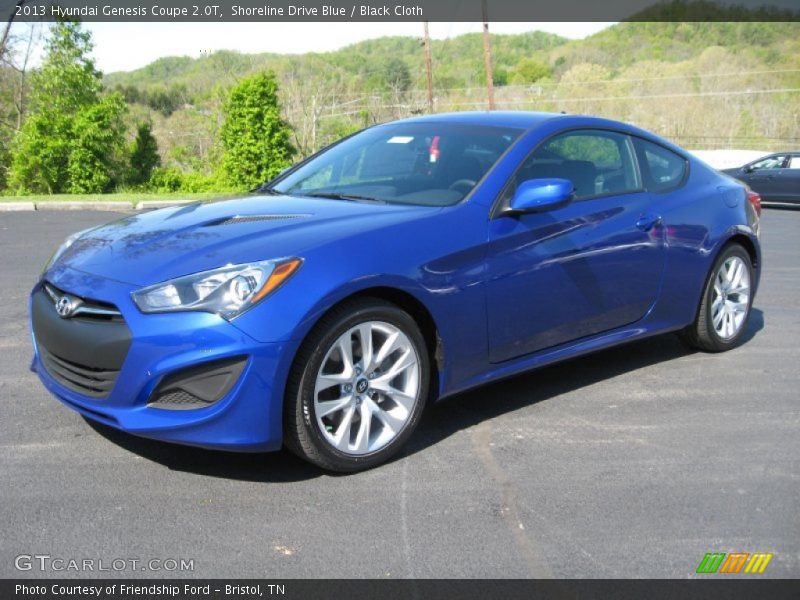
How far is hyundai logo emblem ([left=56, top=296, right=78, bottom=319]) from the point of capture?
3.81m

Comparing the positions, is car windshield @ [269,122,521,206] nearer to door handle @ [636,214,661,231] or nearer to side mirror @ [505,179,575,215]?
side mirror @ [505,179,575,215]

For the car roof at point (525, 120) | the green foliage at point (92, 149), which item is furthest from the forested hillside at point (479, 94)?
the car roof at point (525, 120)

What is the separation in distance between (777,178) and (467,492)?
63.2 ft

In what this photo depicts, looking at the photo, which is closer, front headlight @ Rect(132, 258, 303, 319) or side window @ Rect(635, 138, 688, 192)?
front headlight @ Rect(132, 258, 303, 319)

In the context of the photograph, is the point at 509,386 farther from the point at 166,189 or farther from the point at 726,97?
the point at 726,97

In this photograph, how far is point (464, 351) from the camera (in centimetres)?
426

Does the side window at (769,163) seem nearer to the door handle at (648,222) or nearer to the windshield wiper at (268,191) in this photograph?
the door handle at (648,222)

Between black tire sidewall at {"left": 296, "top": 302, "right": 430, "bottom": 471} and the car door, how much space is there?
0.46 metres

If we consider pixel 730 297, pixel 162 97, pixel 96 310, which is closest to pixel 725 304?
pixel 730 297

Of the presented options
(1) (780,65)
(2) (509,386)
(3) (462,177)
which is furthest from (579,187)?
(1) (780,65)

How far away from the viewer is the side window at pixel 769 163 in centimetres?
2089

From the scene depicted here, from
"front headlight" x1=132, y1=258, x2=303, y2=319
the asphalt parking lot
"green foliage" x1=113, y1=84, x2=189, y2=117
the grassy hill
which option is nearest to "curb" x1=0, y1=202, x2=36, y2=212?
the asphalt parking lot

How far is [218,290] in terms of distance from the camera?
3.58m

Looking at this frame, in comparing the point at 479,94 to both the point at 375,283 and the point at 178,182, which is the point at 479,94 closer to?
the point at 178,182
